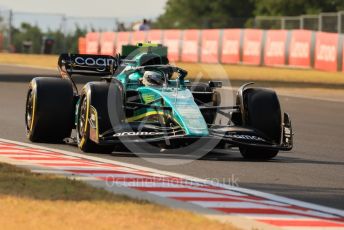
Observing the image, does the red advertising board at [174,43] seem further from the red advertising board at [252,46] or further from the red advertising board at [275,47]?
the red advertising board at [275,47]

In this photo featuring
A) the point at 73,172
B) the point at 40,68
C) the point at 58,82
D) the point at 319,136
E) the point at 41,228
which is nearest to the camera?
the point at 41,228

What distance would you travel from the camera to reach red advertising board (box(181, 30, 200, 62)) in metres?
48.7

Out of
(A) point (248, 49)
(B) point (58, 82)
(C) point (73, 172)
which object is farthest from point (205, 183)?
(A) point (248, 49)

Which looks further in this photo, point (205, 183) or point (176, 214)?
point (205, 183)

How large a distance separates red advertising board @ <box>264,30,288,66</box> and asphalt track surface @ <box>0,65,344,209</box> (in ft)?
71.6

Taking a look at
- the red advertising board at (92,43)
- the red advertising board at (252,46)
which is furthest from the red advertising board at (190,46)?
the red advertising board at (92,43)

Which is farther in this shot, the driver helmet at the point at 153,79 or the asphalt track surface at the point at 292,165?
the driver helmet at the point at 153,79

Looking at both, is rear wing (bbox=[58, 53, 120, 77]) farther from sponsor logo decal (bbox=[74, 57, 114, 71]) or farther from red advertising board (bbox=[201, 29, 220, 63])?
red advertising board (bbox=[201, 29, 220, 63])

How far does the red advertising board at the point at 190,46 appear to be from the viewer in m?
48.7

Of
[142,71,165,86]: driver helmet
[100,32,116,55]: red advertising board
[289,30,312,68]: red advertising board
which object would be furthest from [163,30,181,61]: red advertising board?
[142,71,165,86]: driver helmet

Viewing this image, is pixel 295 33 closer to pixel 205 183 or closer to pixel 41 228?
pixel 205 183

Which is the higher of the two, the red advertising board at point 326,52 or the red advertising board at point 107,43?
the red advertising board at point 326,52

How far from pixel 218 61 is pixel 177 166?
35.2m

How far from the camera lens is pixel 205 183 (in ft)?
35.1
